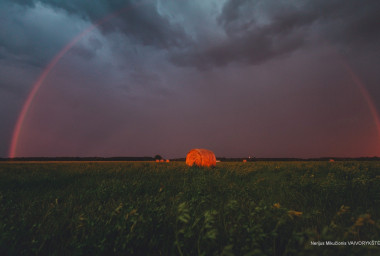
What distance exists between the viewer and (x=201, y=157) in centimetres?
1500

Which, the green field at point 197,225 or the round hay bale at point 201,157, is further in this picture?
the round hay bale at point 201,157

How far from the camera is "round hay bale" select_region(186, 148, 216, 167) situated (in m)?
14.9

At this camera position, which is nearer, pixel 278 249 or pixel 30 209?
pixel 278 249

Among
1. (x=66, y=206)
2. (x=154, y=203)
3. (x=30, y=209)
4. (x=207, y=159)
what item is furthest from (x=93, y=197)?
(x=207, y=159)

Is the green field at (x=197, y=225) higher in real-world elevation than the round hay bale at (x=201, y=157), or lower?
lower

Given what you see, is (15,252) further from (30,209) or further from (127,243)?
(30,209)

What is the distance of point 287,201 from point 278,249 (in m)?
2.56

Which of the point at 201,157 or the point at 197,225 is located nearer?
the point at 197,225

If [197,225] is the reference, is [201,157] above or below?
above

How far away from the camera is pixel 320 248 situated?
7.50 feet

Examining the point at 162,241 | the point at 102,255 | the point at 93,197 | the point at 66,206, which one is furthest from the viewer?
the point at 93,197

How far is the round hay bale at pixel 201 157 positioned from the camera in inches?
587

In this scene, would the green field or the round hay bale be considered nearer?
the green field

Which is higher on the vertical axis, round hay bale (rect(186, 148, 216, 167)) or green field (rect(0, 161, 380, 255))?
round hay bale (rect(186, 148, 216, 167))
